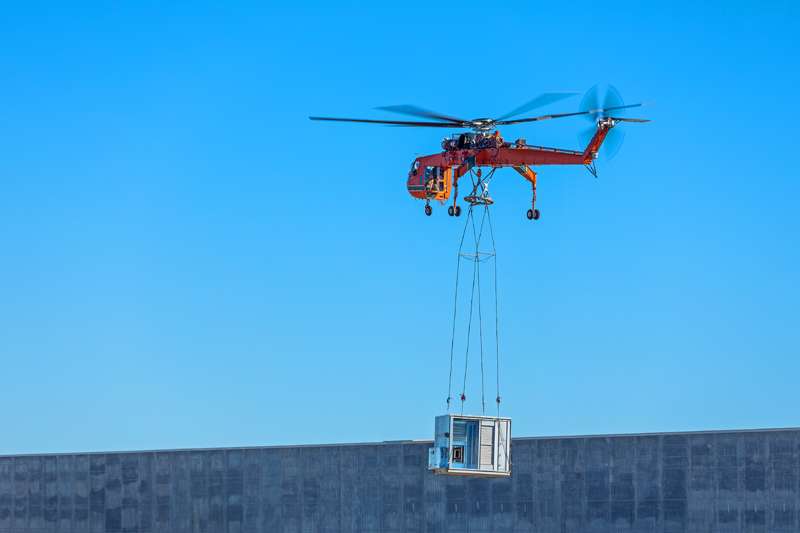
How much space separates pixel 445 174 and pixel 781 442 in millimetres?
17161

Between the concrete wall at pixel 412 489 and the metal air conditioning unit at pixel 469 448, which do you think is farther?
the concrete wall at pixel 412 489

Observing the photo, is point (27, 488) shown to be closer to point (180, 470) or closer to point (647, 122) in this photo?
point (180, 470)

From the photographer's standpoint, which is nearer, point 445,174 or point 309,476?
point 445,174

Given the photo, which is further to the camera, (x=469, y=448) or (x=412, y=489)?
(x=412, y=489)

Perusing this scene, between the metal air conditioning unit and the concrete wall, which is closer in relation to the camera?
the metal air conditioning unit

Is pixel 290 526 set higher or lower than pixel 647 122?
lower

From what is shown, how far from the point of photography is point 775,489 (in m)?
67.5

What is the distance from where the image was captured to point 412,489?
7725 cm

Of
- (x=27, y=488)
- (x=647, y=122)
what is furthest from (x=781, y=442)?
(x=27, y=488)

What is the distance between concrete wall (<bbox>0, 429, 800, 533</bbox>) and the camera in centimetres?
6850

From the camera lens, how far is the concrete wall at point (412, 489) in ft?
225

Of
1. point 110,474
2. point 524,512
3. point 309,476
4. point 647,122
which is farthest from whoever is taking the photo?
point 110,474

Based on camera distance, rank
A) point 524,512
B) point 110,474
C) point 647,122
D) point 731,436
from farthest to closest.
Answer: point 110,474 → point 524,512 → point 731,436 → point 647,122

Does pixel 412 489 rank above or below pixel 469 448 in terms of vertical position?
below
